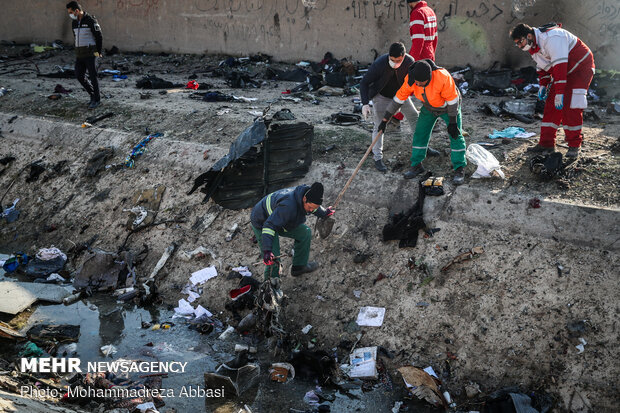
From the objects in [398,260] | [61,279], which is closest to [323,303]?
[398,260]

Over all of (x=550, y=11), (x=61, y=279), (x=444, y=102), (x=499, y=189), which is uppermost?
(x=550, y=11)

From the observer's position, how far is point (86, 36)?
8617mm

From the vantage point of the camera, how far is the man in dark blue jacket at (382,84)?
18.9ft

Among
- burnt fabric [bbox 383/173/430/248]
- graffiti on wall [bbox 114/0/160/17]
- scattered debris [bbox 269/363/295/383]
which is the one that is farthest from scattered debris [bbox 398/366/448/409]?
graffiti on wall [bbox 114/0/160/17]

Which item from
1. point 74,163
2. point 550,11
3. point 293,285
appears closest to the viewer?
point 293,285

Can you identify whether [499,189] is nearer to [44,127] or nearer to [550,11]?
[550,11]

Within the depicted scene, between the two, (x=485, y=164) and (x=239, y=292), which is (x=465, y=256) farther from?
(x=239, y=292)

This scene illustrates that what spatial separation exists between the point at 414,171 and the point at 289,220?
1.83 metres

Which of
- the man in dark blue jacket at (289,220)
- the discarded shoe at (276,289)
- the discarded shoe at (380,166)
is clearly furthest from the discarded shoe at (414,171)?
the discarded shoe at (276,289)

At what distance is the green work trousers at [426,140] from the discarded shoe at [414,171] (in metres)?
0.05

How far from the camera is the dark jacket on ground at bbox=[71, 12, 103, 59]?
8.56m

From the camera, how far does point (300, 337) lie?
5047 mm

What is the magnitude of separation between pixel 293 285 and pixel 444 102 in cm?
262

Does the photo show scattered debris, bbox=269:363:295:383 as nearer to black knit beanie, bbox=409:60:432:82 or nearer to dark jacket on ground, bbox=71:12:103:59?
black knit beanie, bbox=409:60:432:82
